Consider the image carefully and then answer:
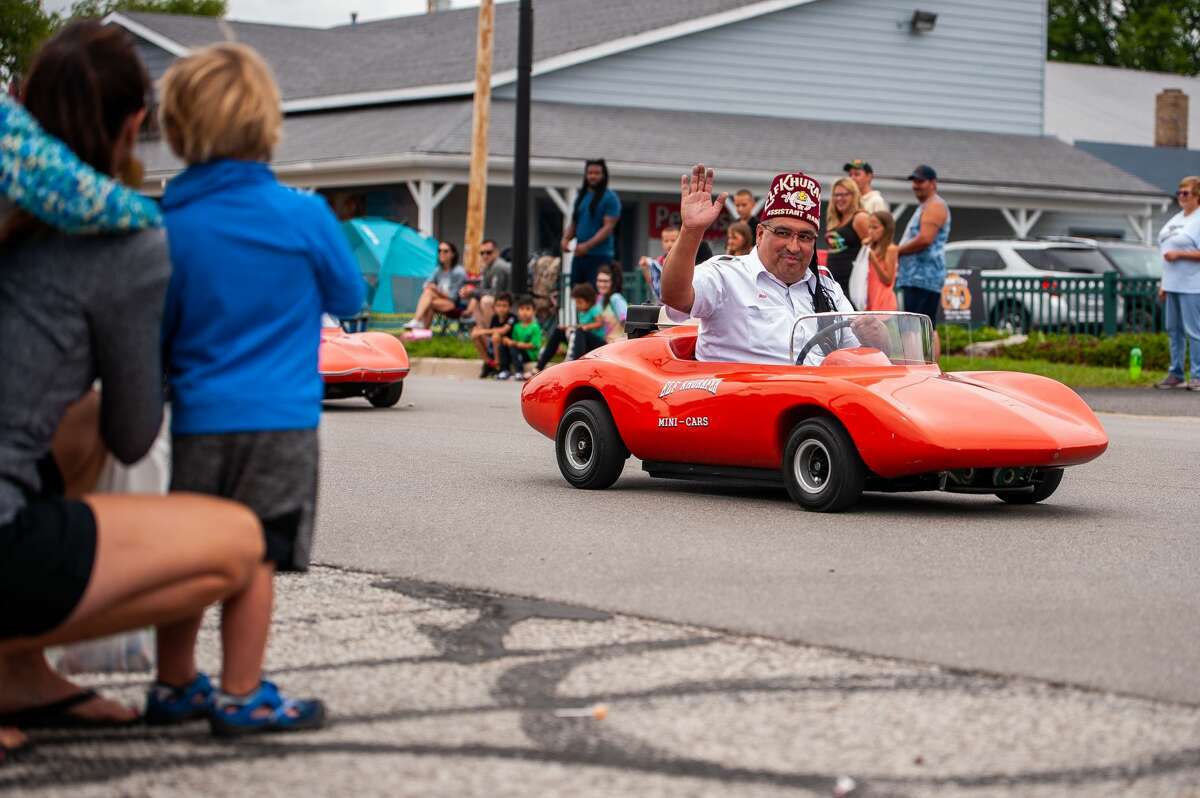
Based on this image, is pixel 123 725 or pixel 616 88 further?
pixel 616 88

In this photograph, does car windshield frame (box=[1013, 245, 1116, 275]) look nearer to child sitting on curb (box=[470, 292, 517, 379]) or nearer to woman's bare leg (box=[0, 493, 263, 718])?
child sitting on curb (box=[470, 292, 517, 379])

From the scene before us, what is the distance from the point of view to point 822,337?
376 inches

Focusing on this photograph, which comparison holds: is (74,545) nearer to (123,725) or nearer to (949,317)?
(123,725)

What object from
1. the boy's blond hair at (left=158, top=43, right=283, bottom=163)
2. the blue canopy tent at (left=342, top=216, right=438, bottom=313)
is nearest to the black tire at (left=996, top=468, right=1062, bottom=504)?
the boy's blond hair at (left=158, top=43, right=283, bottom=163)

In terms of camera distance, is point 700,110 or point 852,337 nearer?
point 852,337

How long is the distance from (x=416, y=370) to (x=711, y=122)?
13980 millimetres

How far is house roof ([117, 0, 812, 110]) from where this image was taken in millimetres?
36688

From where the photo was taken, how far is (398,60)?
1593 inches

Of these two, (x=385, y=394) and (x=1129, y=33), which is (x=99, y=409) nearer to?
(x=385, y=394)

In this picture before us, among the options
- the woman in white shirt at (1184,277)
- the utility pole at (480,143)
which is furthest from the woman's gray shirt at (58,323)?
the utility pole at (480,143)

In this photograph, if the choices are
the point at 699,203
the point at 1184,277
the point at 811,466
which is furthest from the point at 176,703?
the point at 1184,277

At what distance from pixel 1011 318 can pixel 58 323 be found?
23.1 metres

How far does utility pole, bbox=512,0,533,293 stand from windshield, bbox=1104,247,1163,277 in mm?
9759

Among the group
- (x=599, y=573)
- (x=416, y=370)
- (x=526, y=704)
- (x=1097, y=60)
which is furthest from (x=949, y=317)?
(x=1097, y=60)
